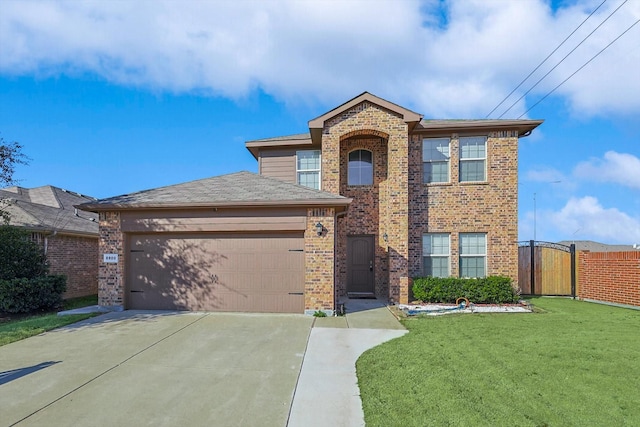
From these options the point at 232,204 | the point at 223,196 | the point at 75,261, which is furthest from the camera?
the point at 75,261

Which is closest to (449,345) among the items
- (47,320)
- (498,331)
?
(498,331)

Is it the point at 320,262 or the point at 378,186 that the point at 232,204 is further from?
the point at 378,186

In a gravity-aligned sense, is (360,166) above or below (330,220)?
above

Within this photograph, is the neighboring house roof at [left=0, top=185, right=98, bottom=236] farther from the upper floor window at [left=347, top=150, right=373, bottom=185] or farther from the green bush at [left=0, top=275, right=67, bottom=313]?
the upper floor window at [left=347, top=150, right=373, bottom=185]

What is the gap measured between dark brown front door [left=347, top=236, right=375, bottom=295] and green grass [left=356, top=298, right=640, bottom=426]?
3890mm

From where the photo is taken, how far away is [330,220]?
8359mm

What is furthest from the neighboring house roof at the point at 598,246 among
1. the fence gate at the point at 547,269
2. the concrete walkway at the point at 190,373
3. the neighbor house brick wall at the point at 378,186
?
the concrete walkway at the point at 190,373

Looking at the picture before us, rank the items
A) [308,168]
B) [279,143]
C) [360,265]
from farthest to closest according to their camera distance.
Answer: [308,168] → [279,143] → [360,265]

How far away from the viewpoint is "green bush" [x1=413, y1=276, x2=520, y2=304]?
9.87 metres

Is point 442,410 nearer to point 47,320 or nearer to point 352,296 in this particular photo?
point 352,296

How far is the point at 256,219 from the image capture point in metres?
8.48

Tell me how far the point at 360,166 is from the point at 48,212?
40.8 ft

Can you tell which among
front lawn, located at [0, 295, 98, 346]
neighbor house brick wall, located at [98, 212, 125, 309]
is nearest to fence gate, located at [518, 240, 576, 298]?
neighbor house brick wall, located at [98, 212, 125, 309]

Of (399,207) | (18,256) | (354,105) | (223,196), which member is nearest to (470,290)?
(399,207)
